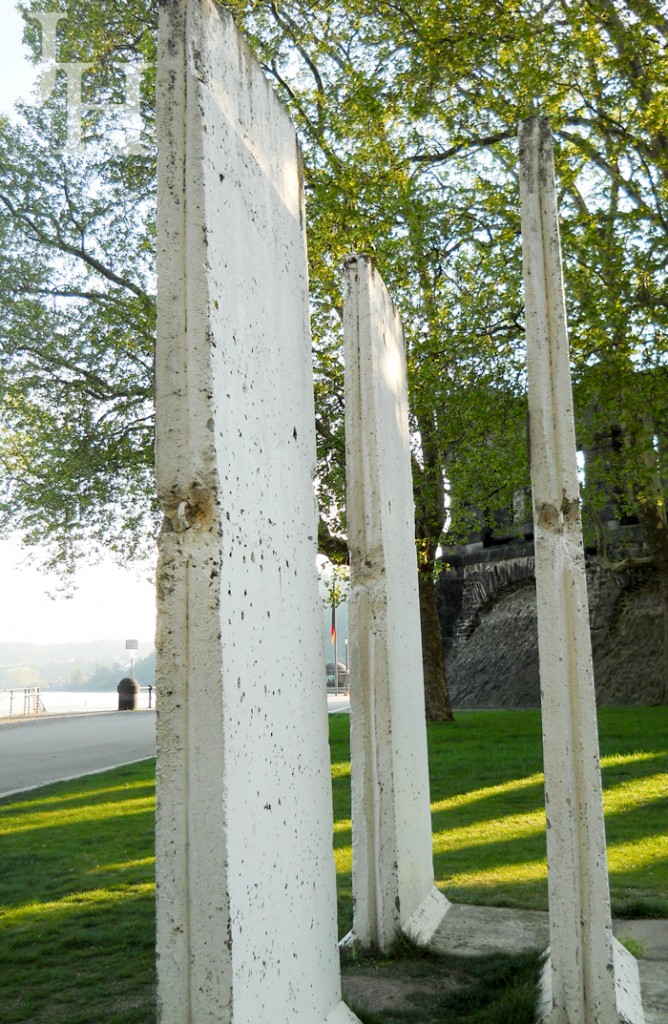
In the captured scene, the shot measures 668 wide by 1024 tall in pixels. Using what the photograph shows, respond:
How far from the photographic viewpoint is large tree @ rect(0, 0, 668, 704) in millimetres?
11039

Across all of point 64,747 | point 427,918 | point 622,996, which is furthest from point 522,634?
point 622,996

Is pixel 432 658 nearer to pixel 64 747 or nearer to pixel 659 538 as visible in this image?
pixel 659 538

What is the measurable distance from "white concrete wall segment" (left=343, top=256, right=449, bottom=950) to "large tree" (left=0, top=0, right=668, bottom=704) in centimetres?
631

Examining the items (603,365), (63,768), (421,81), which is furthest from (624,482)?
(63,768)

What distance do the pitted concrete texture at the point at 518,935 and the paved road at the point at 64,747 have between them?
279 inches

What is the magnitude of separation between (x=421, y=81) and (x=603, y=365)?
4.42m

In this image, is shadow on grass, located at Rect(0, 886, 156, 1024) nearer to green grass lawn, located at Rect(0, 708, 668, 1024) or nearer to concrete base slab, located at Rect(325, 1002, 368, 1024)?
green grass lawn, located at Rect(0, 708, 668, 1024)

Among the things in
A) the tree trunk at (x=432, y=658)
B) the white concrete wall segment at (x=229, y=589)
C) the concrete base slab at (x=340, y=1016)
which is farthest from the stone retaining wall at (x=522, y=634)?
the white concrete wall segment at (x=229, y=589)

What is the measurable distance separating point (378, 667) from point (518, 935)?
144 centimetres

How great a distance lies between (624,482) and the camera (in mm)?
13930

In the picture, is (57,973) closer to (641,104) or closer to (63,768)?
(63,768)

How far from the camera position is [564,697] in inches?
131

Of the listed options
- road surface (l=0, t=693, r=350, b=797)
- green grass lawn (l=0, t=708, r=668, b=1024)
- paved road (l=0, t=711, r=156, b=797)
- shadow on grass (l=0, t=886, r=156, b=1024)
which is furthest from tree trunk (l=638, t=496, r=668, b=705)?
shadow on grass (l=0, t=886, r=156, b=1024)

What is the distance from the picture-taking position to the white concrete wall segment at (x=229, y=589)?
2129 millimetres
